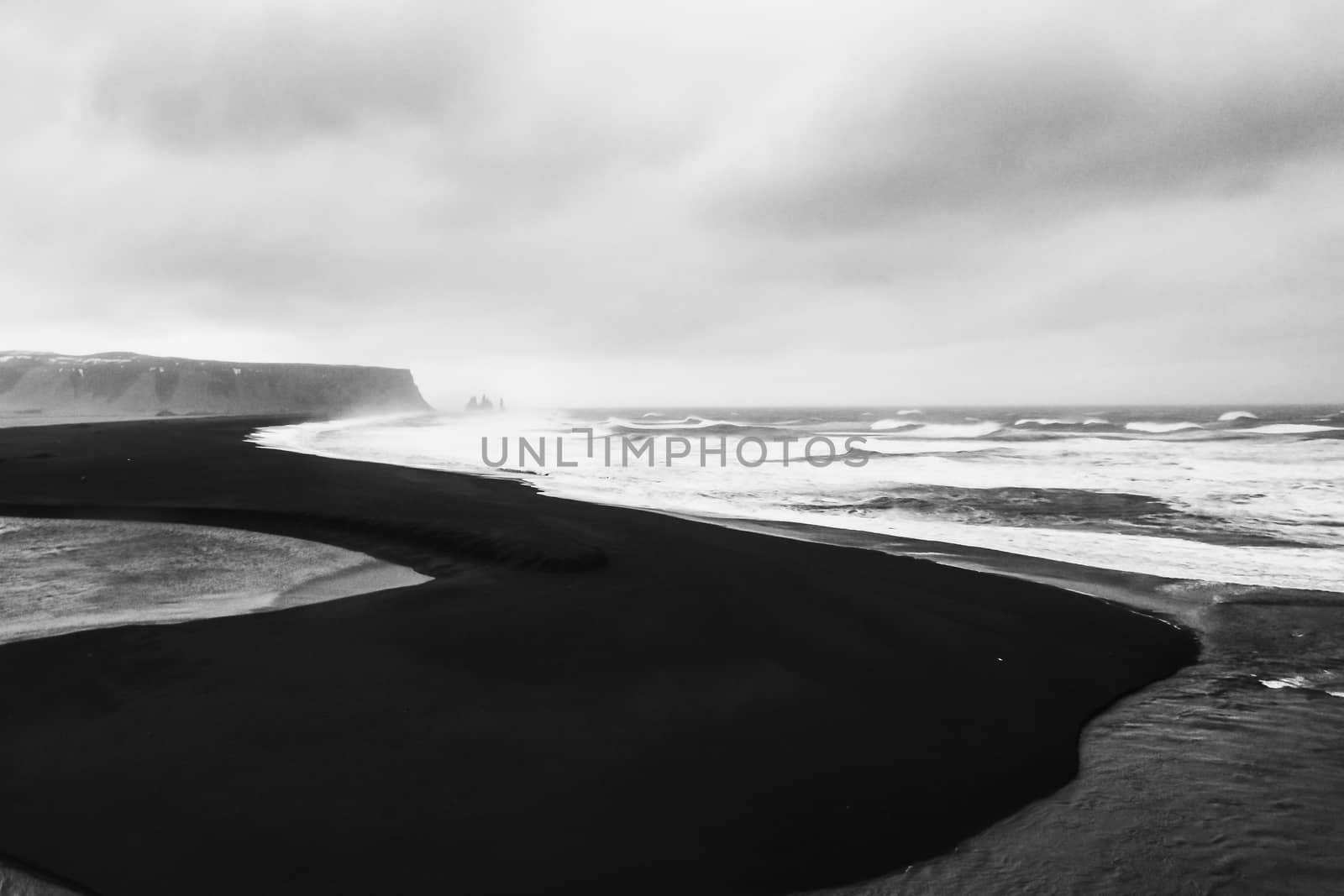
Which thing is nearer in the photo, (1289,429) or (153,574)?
(153,574)

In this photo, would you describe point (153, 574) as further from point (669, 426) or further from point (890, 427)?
point (890, 427)

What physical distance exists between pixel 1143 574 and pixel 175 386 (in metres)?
128

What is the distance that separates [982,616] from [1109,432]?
46917 millimetres

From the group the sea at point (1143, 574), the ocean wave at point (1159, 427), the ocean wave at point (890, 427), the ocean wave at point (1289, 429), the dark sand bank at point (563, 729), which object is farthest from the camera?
the ocean wave at point (890, 427)

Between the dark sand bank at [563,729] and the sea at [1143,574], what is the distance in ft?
1.18

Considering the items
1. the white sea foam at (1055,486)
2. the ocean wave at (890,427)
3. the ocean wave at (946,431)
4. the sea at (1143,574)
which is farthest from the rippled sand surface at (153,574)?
the ocean wave at (890,427)

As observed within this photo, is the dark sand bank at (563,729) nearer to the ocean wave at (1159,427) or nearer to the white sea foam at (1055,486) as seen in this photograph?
the white sea foam at (1055,486)

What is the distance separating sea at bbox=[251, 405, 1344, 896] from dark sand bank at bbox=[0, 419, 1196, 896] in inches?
14.2

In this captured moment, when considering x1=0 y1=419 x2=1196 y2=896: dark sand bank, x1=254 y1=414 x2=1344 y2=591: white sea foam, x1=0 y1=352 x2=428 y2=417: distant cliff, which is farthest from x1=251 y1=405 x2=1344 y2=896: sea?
x1=0 y1=352 x2=428 y2=417: distant cliff

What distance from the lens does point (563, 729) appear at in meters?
5.06

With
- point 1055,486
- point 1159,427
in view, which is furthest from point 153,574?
point 1159,427

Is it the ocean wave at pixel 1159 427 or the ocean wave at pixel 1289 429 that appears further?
the ocean wave at pixel 1159 427

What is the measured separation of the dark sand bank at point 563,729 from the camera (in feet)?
11.9

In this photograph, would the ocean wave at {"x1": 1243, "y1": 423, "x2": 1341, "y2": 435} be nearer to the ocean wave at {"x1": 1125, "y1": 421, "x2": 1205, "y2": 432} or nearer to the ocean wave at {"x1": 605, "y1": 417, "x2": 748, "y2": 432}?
the ocean wave at {"x1": 1125, "y1": 421, "x2": 1205, "y2": 432}
